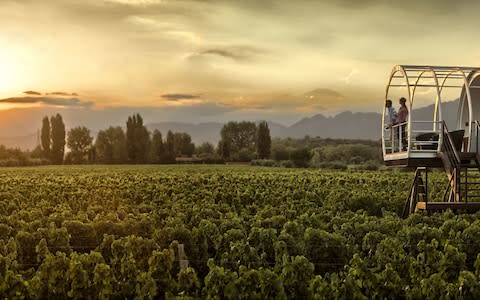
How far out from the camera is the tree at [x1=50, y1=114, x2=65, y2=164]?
450ft

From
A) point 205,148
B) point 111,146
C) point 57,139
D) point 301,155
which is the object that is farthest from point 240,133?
point 301,155

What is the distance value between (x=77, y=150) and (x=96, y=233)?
136 meters

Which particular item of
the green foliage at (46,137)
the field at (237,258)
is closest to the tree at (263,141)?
the green foliage at (46,137)

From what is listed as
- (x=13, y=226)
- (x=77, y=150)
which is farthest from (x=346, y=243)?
(x=77, y=150)

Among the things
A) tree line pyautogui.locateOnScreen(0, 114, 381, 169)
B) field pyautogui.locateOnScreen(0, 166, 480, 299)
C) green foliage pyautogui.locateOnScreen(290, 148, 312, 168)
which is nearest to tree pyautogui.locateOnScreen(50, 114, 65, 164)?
tree line pyautogui.locateOnScreen(0, 114, 381, 169)

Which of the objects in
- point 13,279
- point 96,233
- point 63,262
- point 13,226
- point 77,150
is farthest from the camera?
point 77,150

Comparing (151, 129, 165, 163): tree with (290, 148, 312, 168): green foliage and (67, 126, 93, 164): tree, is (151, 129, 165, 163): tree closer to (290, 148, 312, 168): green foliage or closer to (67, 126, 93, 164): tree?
(67, 126, 93, 164): tree

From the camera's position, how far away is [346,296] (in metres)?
11.1

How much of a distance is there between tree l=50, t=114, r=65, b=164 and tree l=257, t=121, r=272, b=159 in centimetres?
4212

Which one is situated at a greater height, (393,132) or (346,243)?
(393,132)

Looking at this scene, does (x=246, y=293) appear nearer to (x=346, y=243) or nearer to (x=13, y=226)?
(x=346, y=243)

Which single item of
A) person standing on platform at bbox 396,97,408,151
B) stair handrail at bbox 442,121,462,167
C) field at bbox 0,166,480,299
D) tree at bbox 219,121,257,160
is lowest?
field at bbox 0,166,480,299

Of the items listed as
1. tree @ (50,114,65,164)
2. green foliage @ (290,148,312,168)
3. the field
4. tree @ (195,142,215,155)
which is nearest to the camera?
the field

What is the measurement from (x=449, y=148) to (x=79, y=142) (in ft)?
464
